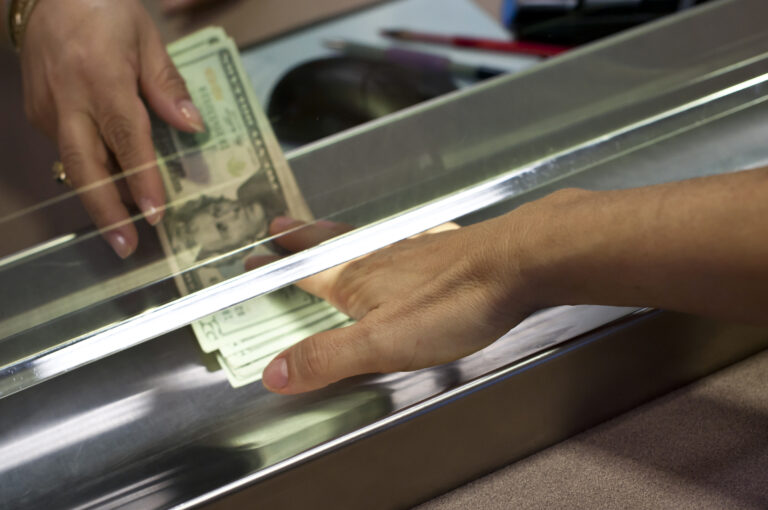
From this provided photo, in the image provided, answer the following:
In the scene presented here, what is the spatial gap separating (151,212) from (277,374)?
0.14 metres

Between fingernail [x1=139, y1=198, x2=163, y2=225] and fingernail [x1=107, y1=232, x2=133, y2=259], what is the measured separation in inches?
0.8

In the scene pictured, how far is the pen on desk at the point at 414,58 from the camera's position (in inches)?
25.7

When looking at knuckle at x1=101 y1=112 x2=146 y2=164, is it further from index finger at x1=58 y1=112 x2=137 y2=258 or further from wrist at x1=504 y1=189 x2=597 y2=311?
wrist at x1=504 y1=189 x2=597 y2=311

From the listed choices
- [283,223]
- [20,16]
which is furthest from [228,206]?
[20,16]

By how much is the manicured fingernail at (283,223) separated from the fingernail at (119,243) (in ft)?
0.31

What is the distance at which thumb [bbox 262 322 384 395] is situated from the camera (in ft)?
1.41

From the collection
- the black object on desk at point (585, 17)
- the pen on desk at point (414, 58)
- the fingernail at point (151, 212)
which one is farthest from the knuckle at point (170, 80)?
the black object on desk at point (585, 17)

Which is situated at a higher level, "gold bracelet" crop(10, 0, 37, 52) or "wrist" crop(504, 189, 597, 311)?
"gold bracelet" crop(10, 0, 37, 52)

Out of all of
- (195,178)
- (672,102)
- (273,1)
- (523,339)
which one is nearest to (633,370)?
(523,339)

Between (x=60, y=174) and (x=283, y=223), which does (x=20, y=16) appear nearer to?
A: (x=60, y=174)

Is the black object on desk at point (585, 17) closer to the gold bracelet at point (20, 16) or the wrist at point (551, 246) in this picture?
the wrist at point (551, 246)

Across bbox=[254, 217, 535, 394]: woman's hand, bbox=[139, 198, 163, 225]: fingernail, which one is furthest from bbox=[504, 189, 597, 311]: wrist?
bbox=[139, 198, 163, 225]: fingernail

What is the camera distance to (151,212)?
41 centimetres

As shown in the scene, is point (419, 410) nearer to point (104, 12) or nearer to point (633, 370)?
point (633, 370)
